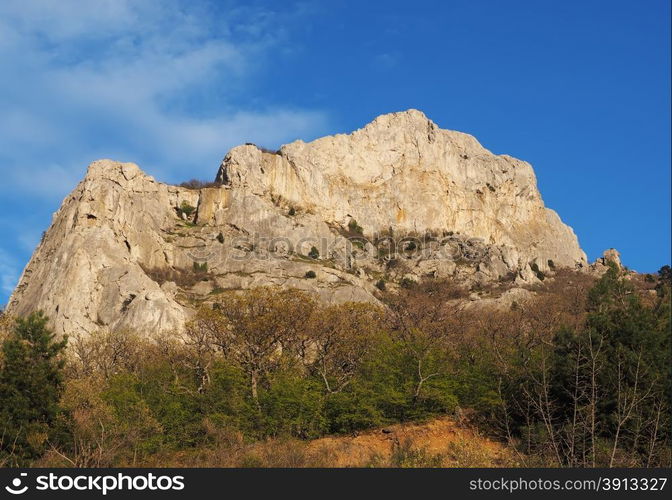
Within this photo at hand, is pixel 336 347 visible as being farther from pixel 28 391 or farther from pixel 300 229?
pixel 300 229

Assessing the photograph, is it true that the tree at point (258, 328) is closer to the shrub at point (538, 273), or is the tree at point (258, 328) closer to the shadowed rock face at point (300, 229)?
the shadowed rock face at point (300, 229)

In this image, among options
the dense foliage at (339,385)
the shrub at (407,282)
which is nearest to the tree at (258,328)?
the dense foliage at (339,385)

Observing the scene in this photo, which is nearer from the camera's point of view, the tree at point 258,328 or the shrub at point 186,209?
the tree at point 258,328

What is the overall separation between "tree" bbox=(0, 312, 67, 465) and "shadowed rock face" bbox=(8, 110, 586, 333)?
46089mm

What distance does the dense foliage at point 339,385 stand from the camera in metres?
28.9

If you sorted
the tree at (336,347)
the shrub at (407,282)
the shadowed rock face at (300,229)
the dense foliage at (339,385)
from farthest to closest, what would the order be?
1. the shrub at (407,282)
2. the shadowed rock face at (300,229)
3. the tree at (336,347)
4. the dense foliage at (339,385)

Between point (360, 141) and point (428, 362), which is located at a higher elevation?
point (360, 141)

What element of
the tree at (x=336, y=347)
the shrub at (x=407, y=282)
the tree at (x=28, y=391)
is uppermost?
the shrub at (x=407, y=282)

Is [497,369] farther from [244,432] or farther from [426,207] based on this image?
[426,207]

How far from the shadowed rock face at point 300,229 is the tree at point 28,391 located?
151ft
